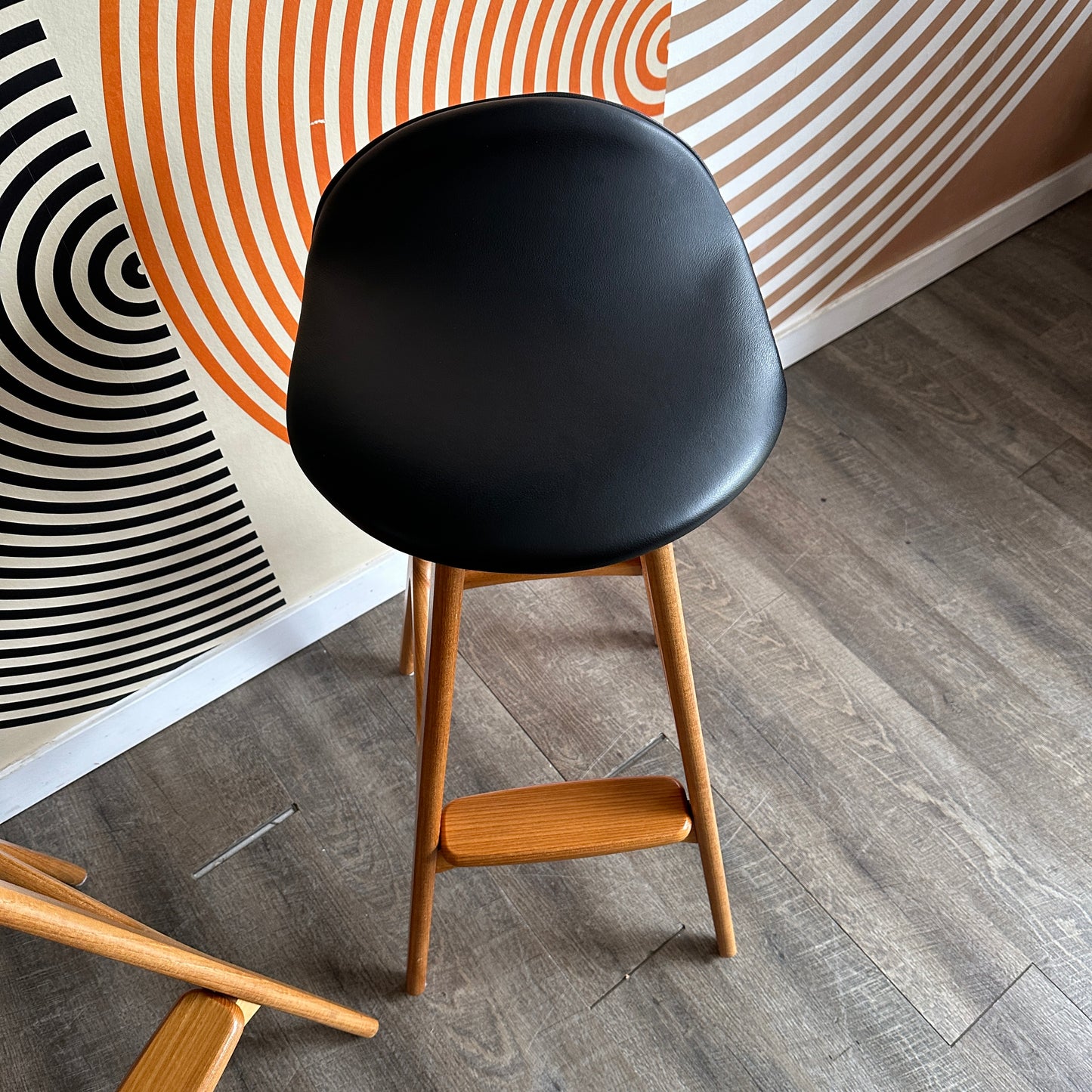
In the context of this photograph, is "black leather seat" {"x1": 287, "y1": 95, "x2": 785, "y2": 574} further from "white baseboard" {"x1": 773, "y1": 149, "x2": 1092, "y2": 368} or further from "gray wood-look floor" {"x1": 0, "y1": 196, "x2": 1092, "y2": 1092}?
"white baseboard" {"x1": 773, "y1": 149, "x2": 1092, "y2": 368}

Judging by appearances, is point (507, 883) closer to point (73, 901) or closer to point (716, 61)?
point (73, 901)

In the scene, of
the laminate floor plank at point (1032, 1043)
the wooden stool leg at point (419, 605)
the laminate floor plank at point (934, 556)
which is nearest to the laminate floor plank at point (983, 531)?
the laminate floor plank at point (934, 556)

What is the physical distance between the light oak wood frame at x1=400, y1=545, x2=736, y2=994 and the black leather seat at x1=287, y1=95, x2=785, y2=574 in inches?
6.5

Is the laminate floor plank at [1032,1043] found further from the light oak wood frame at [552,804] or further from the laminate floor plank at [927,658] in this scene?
the light oak wood frame at [552,804]

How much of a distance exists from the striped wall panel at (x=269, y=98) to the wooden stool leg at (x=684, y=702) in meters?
0.62

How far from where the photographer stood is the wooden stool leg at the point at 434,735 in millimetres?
828

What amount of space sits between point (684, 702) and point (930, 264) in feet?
4.86

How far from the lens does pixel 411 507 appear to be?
71 cm

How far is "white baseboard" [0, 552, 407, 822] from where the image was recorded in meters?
1.36

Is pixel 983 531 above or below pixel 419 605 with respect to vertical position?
below

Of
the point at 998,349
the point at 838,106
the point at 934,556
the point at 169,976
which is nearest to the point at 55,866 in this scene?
the point at 169,976

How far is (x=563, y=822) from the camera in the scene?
101 cm

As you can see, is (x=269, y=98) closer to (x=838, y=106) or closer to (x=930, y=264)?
(x=838, y=106)

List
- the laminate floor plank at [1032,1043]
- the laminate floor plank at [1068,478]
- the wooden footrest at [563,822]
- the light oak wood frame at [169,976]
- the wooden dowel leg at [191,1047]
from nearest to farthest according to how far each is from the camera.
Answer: the light oak wood frame at [169,976]
the wooden dowel leg at [191,1047]
the wooden footrest at [563,822]
the laminate floor plank at [1032,1043]
the laminate floor plank at [1068,478]
